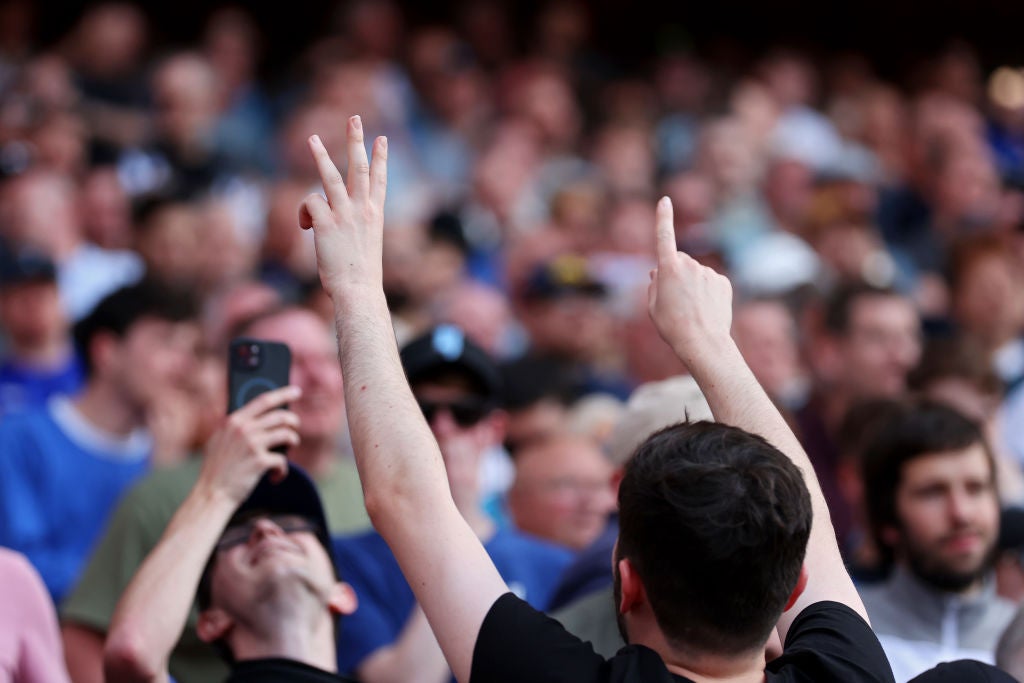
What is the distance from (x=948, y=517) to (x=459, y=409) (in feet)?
4.69

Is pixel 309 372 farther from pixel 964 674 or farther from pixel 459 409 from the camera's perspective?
pixel 964 674

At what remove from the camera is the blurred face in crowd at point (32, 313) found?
20.3 ft

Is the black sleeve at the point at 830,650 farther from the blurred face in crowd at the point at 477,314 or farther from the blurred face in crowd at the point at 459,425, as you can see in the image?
the blurred face in crowd at the point at 477,314

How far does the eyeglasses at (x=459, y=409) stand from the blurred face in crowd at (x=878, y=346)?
2.52 metres

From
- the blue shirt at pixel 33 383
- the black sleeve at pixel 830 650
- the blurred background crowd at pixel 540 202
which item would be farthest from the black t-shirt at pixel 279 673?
the blue shirt at pixel 33 383

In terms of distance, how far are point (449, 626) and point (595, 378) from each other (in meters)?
4.55

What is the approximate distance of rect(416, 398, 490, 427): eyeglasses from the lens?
413 centimetres

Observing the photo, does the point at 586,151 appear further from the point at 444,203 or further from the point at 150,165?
the point at 150,165

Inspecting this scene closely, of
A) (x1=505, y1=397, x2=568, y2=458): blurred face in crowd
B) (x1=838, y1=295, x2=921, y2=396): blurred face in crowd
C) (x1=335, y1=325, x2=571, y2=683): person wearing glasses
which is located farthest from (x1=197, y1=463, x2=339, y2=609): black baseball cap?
(x1=838, y1=295, x2=921, y2=396): blurred face in crowd

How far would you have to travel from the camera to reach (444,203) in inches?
354

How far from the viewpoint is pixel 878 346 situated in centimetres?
628

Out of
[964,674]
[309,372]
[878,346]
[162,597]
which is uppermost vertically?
[162,597]

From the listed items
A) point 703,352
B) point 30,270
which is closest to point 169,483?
point 703,352

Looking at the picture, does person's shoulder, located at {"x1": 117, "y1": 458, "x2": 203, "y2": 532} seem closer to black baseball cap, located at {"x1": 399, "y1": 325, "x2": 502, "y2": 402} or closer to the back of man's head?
black baseball cap, located at {"x1": 399, "y1": 325, "x2": 502, "y2": 402}
